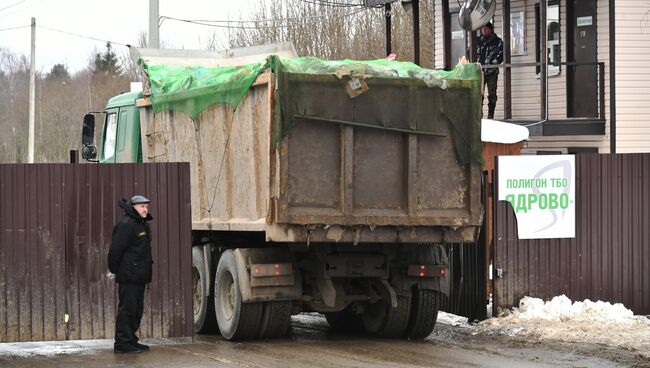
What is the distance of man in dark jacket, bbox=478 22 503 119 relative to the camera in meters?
23.7

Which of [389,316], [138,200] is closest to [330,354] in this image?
[389,316]

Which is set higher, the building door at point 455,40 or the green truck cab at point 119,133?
the building door at point 455,40

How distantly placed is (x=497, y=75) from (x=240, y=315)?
11745mm

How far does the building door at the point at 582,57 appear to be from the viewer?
23719 mm

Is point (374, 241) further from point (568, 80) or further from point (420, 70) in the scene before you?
point (568, 80)

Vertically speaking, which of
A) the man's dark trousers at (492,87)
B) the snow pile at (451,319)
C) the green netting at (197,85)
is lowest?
the snow pile at (451,319)

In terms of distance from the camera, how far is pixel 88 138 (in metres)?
18.7

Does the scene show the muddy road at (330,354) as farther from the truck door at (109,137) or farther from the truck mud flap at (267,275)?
the truck door at (109,137)

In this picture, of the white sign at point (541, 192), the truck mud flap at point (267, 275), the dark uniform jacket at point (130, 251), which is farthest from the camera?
the white sign at point (541, 192)

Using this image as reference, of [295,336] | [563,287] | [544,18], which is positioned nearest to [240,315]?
[295,336]

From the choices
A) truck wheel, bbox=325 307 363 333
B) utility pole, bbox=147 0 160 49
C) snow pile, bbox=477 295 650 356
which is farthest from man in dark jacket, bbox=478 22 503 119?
truck wheel, bbox=325 307 363 333

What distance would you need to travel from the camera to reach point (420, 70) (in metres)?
13.5

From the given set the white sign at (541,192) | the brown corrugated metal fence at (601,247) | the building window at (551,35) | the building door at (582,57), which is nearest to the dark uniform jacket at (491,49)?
the building window at (551,35)

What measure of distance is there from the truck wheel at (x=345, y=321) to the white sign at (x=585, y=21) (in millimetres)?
10926
